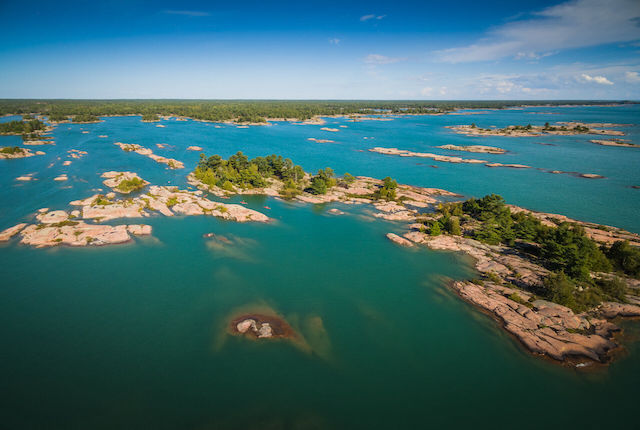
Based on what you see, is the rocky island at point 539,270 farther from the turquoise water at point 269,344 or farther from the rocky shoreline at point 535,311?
the turquoise water at point 269,344

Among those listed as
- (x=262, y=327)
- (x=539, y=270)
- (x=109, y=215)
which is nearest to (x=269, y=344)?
(x=262, y=327)

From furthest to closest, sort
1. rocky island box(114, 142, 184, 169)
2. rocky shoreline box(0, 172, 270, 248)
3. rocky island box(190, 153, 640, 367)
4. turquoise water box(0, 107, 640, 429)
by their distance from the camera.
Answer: rocky island box(114, 142, 184, 169) → rocky shoreline box(0, 172, 270, 248) → rocky island box(190, 153, 640, 367) → turquoise water box(0, 107, 640, 429)

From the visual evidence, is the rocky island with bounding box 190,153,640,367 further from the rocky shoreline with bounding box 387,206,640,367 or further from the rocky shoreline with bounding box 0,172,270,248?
the rocky shoreline with bounding box 0,172,270,248

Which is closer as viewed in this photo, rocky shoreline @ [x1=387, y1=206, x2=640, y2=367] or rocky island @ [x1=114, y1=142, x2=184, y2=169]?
rocky shoreline @ [x1=387, y1=206, x2=640, y2=367]

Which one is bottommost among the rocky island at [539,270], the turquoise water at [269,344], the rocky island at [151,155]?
the turquoise water at [269,344]

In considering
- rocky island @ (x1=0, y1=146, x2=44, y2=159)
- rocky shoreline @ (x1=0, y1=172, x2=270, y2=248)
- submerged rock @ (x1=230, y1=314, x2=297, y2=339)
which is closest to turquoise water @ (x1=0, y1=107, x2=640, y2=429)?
submerged rock @ (x1=230, y1=314, x2=297, y2=339)

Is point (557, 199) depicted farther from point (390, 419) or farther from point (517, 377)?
point (390, 419)

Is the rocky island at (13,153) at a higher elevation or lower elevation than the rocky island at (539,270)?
higher

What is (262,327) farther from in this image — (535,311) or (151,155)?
(151,155)

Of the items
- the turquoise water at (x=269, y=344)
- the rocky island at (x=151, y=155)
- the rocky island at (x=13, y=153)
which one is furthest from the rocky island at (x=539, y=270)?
the rocky island at (x=13, y=153)
